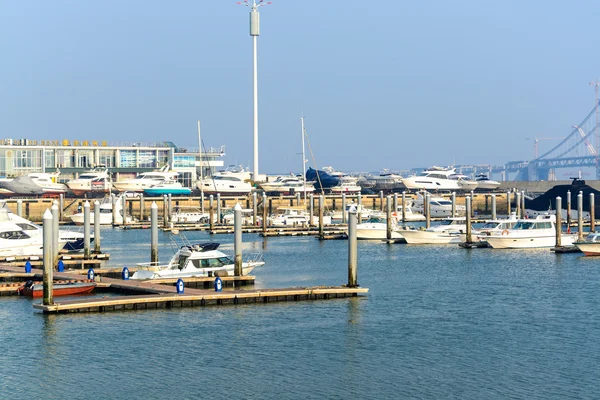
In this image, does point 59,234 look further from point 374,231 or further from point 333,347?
point 333,347

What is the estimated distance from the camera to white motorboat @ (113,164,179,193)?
119438mm

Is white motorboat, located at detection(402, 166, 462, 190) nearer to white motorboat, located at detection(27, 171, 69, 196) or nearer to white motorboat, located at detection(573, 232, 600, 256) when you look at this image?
white motorboat, located at detection(27, 171, 69, 196)

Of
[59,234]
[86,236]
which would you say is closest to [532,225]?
[86,236]

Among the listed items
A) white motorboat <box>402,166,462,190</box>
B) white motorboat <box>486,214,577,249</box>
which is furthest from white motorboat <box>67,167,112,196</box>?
white motorboat <box>486,214,577,249</box>

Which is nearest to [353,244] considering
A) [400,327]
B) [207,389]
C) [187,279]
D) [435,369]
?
[400,327]

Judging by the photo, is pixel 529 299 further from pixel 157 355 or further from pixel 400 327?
pixel 157 355

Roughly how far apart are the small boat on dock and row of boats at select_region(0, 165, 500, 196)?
66005 mm

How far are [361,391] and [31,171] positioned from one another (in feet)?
349

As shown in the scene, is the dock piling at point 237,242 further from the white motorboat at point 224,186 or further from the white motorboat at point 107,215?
the white motorboat at point 224,186

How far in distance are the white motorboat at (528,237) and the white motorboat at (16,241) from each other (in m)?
26.8

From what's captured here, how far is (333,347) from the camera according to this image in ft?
110

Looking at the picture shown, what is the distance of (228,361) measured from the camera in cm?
3161

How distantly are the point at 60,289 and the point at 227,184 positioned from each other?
80224 mm

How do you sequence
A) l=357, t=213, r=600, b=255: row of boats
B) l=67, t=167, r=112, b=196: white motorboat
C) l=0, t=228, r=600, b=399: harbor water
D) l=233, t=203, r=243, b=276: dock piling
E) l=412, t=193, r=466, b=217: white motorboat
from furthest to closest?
1. l=67, t=167, r=112, b=196: white motorboat
2. l=412, t=193, r=466, b=217: white motorboat
3. l=357, t=213, r=600, b=255: row of boats
4. l=233, t=203, r=243, b=276: dock piling
5. l=0, t=228, r=600, b=399: harbor water
